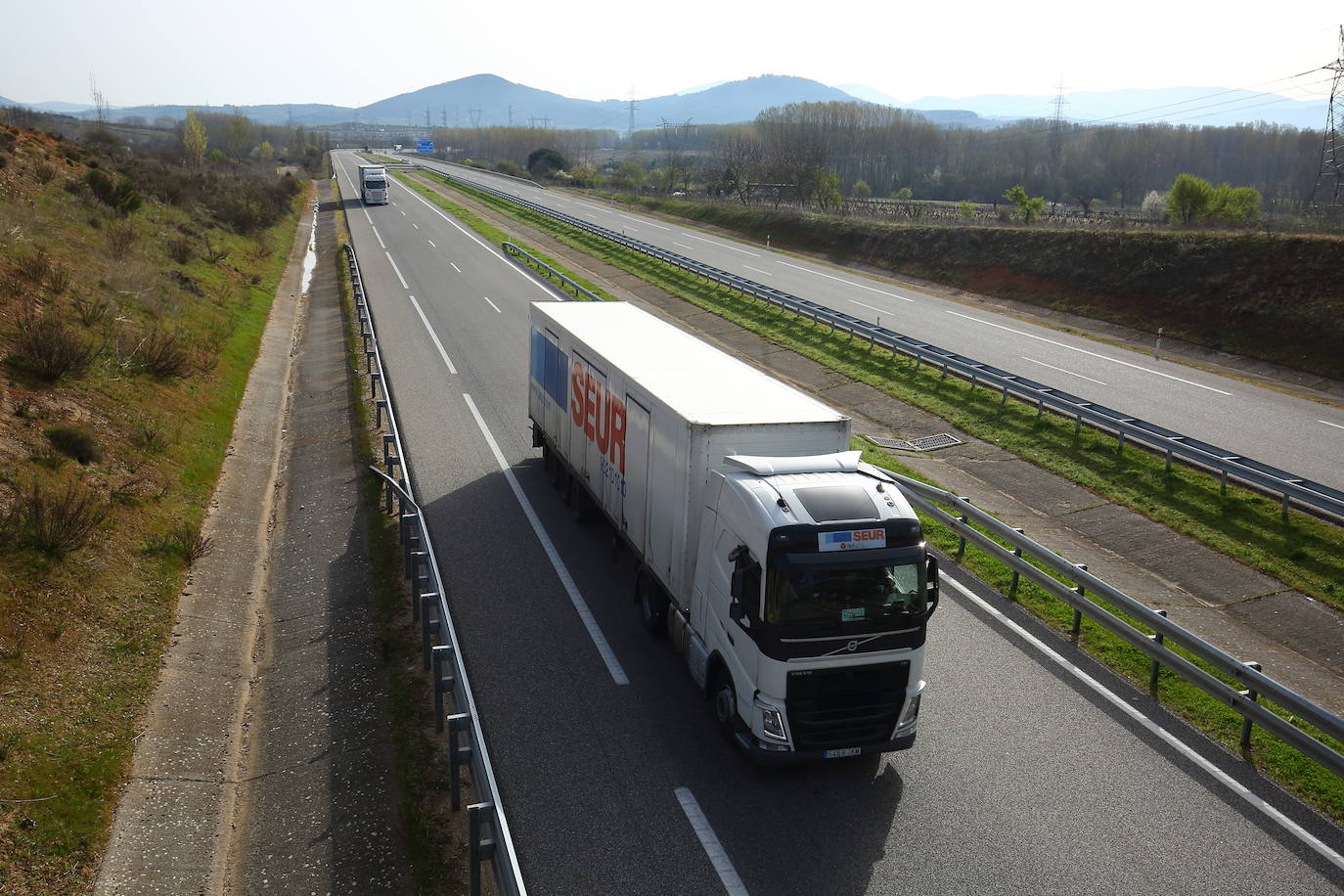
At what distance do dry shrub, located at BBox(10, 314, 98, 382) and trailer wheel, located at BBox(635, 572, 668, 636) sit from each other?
12.2 metres

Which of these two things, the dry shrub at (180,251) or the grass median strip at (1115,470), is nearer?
the grass median strip at (1115,470)

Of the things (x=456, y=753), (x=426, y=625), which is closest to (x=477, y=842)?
(x=456, y=753)

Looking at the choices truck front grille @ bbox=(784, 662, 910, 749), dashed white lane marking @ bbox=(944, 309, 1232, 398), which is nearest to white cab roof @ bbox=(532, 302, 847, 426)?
truck front grille @ bbox=(784, 662, 910, 749)

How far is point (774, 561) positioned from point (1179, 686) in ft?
18.9

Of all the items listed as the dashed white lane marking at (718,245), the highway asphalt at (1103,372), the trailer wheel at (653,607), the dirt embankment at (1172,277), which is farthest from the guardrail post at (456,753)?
the dashed white lane marking at (718,245)

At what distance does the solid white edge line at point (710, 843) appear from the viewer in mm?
7820

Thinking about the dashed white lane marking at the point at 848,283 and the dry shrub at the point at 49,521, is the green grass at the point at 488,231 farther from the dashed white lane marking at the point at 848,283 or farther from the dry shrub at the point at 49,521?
the dry shrub at the point at 49,521

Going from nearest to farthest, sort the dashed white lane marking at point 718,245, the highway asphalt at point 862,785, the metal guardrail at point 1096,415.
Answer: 1. the highway asphalt at point 862,785
2. the metal guardrail at point 1096,415
3. the dashed white lane marking at point 718,245

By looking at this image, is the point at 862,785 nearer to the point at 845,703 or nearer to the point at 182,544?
the point at 845,703

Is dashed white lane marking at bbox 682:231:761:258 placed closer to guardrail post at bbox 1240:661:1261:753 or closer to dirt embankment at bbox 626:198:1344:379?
dirt embankment at bbox 626:198:1344:379

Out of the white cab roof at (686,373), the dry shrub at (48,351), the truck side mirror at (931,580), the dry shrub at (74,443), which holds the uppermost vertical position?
the white cab roof at (686,373)

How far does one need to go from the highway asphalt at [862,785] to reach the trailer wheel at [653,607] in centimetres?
19

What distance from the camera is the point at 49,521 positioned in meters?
12.4

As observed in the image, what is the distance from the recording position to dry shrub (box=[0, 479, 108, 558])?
476 inches
